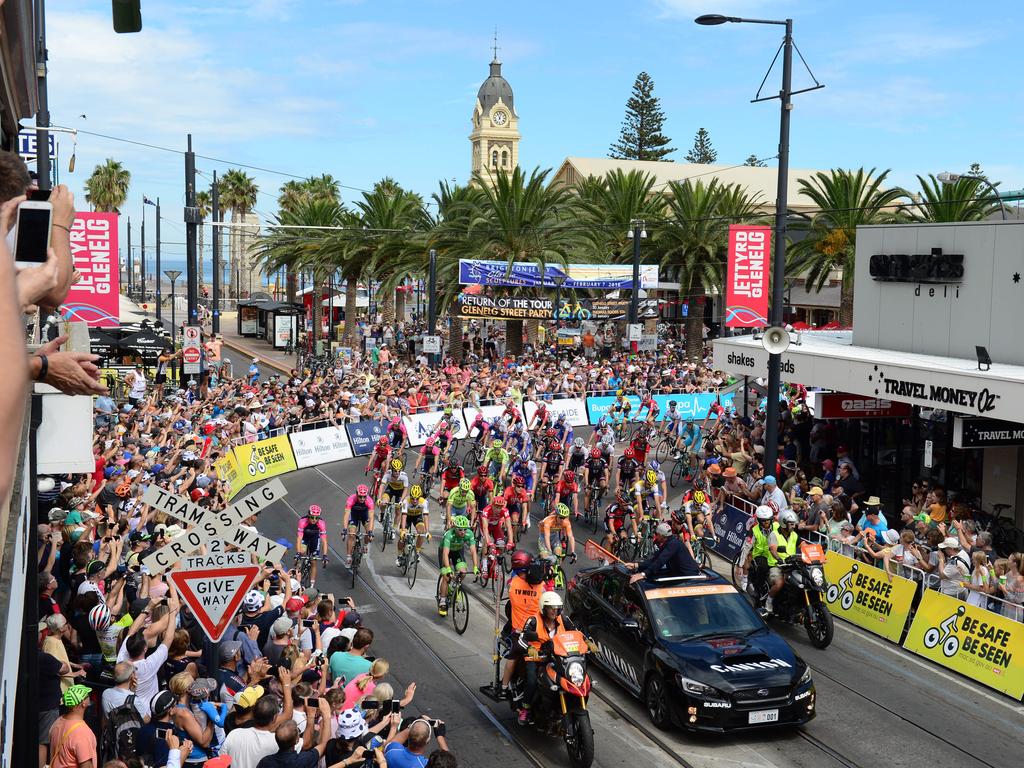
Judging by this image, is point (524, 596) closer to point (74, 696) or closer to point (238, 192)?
point (74, 696)

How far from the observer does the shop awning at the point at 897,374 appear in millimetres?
17875

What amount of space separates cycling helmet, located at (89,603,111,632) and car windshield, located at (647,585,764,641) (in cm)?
583

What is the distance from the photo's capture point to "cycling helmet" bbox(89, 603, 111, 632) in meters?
10.2

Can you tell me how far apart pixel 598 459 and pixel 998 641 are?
405 inches

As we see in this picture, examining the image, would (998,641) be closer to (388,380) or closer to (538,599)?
(538,599)

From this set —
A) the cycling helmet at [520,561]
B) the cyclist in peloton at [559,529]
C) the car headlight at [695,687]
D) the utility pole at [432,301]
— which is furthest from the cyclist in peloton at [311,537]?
the utility pole at [432,301]

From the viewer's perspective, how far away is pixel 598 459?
22891mm

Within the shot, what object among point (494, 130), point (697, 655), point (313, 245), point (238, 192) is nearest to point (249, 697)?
point (697, 655)

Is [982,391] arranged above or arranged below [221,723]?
above

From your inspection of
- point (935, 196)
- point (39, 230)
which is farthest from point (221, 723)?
point (935, 196)

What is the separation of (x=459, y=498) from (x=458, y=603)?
83.3 inches

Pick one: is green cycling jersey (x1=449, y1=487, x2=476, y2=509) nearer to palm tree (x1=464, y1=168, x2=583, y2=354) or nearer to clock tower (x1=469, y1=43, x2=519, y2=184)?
palm tree (x1=464, y1=168, x2=583, y2=354)

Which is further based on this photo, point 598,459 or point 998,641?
point 598,459

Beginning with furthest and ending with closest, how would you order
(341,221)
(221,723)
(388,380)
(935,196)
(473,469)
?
(341,221) < (935,196) < (388,380) < (473,469) < (221,723)
